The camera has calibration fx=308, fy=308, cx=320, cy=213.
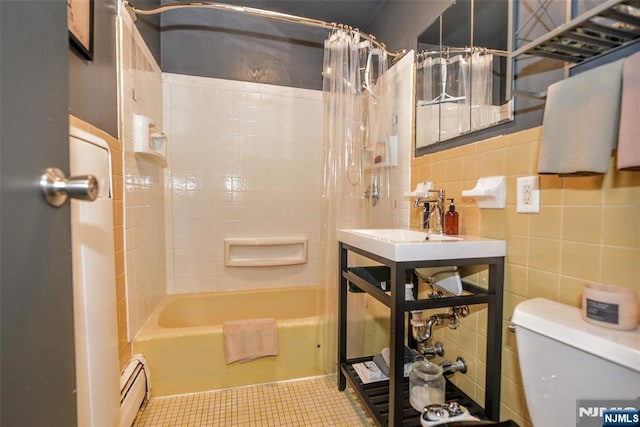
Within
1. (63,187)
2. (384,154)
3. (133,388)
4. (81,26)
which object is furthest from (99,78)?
(384,154)

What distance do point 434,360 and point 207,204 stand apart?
181 cm

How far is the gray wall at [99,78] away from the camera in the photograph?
1065mm

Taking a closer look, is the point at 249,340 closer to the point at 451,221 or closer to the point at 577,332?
the point at 451,221

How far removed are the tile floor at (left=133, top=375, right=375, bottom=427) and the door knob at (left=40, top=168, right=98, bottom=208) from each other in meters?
1.36

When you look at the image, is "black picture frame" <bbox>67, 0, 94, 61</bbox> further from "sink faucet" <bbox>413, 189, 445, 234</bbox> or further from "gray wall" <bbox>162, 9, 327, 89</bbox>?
"sink faucet" <bbox>413, 189, 445, 234</bbox>

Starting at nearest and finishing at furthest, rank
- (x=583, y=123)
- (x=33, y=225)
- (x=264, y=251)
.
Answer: (x=33, y=225)
(x=583, y=123)
(x=264, y=251)

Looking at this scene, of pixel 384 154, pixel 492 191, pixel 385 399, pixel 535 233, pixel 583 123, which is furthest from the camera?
pixel 384 154

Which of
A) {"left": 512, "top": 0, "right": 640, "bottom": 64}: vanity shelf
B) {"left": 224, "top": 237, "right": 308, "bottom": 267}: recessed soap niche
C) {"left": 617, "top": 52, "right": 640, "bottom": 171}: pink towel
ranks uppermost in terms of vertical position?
{"left": 512, "top": 0, "right": 640, "bottom": 64}: vanity shelf

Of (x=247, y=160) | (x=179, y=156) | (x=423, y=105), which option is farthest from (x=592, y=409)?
(x=179, y=156)

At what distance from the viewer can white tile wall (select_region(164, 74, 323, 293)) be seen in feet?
7.41

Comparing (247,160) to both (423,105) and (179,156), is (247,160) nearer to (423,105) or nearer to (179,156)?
(179,156)

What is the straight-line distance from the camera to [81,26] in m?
1.08

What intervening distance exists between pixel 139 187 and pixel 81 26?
834 mm

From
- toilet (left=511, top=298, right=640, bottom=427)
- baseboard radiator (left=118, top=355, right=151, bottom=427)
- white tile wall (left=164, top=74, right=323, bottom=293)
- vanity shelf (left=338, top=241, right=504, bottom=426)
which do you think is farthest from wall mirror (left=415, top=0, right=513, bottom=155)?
baseboard radiator (left=118, top=355, right=151, bottom=427)
